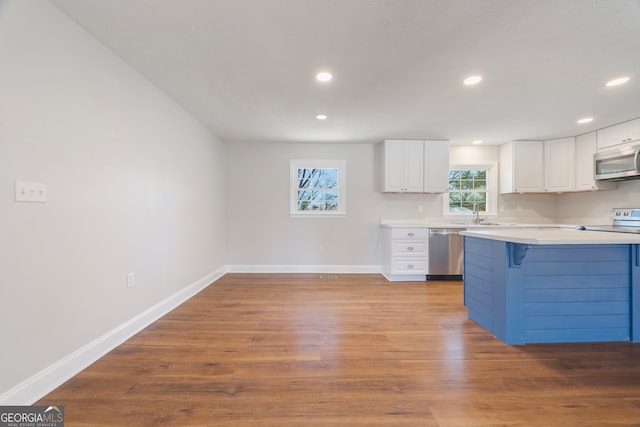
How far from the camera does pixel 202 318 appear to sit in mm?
2619

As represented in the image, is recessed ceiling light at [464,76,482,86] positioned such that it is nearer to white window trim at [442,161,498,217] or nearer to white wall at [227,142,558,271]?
white wall at [227,142,558,271]

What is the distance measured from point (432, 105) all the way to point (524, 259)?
6.11ft

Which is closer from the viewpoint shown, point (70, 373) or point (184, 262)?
point (70, 373)

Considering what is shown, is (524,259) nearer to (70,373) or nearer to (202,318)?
(202,318)

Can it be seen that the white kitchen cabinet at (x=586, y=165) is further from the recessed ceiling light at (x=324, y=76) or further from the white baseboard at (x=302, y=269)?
the recessed ceiling light at (x=324, y=76)

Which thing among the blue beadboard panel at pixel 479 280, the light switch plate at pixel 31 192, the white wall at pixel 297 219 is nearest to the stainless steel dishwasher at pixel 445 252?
the white wall at pixel 297 219

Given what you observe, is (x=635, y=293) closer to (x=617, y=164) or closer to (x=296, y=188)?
(x=617, y=164)

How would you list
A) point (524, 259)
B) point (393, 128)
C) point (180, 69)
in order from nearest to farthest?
point (524, 259) < point (180, 69) < point (393, 128)

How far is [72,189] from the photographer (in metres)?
1.69

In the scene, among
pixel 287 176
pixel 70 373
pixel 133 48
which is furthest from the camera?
pixel 287 176

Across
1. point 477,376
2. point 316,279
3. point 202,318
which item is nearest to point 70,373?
point 202,318

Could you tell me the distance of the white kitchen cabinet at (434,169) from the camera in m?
4.33

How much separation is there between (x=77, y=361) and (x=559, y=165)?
6368mm

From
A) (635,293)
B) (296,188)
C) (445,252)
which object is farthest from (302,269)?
(635,293)
